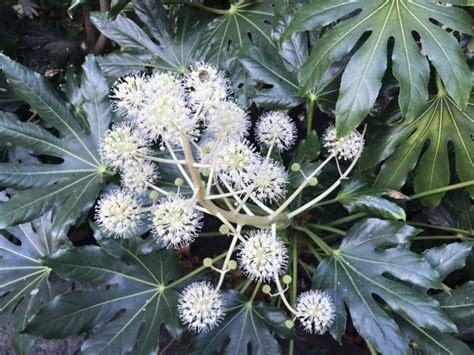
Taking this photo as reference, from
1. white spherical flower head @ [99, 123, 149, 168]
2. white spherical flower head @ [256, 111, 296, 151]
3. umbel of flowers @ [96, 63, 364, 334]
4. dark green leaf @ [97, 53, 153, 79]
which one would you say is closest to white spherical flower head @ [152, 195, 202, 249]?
umbel of flowers @ [96, 63, 364, 334]

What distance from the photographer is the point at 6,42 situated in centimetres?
173

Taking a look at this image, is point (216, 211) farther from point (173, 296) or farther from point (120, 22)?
point (120, 22)

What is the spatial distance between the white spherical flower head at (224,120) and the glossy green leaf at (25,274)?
1.78 feet

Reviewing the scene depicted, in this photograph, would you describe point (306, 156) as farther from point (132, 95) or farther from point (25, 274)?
point (25, 274)

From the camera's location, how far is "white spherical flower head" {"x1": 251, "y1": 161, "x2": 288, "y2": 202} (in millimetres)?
1010

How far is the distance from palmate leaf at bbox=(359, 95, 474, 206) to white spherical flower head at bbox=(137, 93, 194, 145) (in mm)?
549

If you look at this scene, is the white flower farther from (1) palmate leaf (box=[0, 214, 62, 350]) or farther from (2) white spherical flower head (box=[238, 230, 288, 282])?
(1) palmate leaf (box=[0, 214, 62, 350])

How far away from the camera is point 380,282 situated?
1.06m

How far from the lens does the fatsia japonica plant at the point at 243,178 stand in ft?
3.09

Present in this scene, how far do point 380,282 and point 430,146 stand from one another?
36cm

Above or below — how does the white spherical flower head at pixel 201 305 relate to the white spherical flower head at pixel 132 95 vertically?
below

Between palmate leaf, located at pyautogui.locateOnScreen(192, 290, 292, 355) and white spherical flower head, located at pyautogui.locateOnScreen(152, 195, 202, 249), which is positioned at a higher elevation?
white spherical flower head, located at pyautogui.locateOnScreen(152, 195, 202, 249)

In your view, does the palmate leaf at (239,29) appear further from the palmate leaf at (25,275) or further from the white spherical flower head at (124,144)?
the palmate leaf at (25,275)

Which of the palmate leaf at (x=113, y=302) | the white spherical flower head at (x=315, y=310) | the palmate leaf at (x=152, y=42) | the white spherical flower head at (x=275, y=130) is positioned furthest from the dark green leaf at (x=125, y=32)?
the white spherical flower head at (x=315, y=310)
